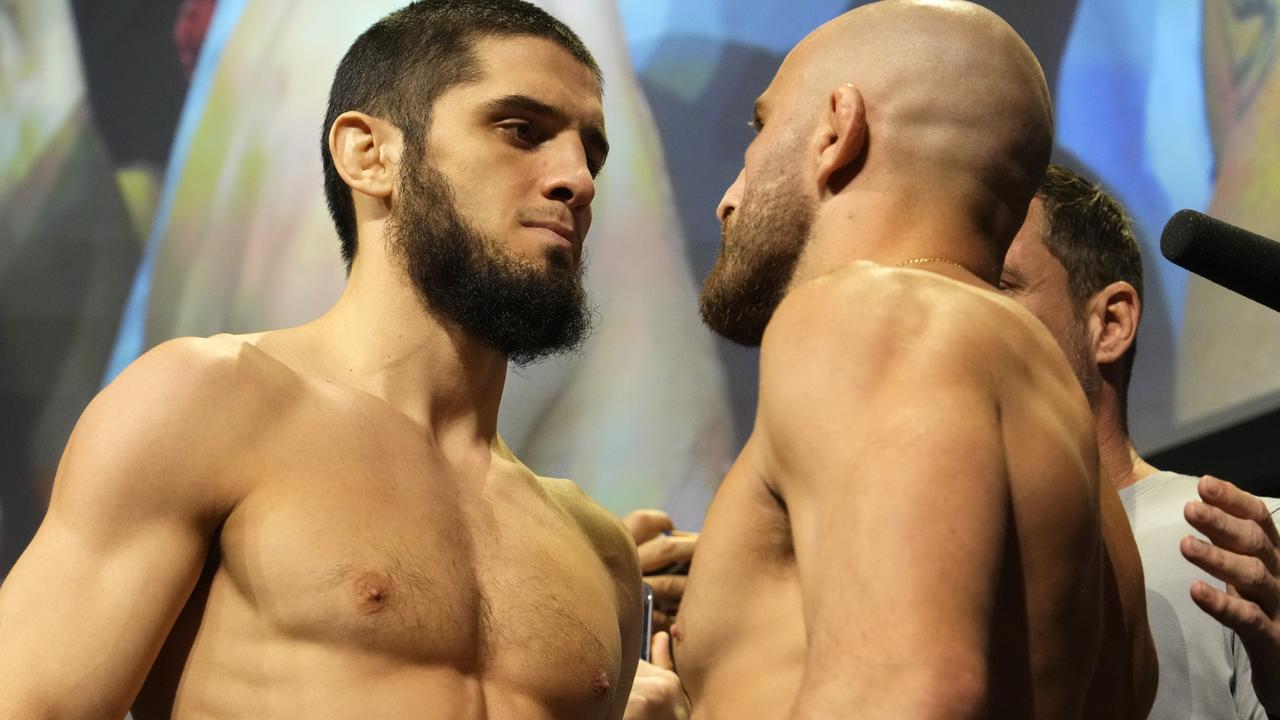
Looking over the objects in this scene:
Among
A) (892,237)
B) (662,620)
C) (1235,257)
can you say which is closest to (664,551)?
(662,620)

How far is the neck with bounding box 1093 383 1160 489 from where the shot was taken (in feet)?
8.47

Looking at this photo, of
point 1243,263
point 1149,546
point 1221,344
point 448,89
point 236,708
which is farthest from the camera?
point 1221,344

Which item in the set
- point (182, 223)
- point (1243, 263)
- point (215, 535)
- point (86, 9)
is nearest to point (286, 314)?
point (182, 223)

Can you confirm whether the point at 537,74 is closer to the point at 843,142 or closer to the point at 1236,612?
the point at 843,142

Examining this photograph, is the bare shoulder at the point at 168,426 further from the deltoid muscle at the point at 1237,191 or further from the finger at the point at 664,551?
the deltoid muscle at the point at 1237,191

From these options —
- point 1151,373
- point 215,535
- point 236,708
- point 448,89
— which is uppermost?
point 448,89

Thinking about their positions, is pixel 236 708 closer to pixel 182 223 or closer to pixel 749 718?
pixel 749 718

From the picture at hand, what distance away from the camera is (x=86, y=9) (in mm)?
3980

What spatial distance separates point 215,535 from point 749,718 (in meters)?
0.76

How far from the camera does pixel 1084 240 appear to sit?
2.64 meters

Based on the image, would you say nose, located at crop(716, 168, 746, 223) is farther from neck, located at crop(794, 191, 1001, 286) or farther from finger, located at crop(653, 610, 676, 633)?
finger, located at crop(653, 610, 676, 633)

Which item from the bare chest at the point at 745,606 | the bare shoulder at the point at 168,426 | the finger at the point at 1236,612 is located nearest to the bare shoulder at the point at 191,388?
the bare shoulder at the point at 168,426

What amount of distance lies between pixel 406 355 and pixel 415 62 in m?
0.52

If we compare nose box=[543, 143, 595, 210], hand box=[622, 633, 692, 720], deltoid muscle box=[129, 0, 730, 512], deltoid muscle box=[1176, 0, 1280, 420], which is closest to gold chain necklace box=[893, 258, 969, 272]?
nose box=[543, 143, 595, 210]
